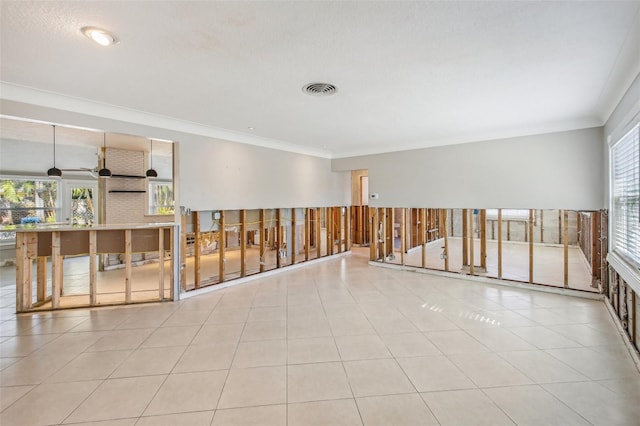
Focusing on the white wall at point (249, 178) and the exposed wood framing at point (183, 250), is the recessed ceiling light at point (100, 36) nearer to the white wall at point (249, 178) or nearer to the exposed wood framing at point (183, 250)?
the white wall at point (249, 178)

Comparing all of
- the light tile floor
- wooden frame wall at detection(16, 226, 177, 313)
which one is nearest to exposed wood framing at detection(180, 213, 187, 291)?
wooden frame wall at detection(16, 226, 177, 313)

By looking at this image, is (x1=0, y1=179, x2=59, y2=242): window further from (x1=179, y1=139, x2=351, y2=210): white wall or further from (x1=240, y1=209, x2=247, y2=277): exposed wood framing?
(x1=240, y1=209, x2=247, y2=277): exposed wood framing

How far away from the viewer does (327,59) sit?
256 centimetres

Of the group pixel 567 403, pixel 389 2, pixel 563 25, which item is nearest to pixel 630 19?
pixel 563 25

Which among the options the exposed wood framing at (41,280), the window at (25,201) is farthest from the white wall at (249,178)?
the window at (25,201)

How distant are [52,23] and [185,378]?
9.37ft

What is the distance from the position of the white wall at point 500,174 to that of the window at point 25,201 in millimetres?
8452

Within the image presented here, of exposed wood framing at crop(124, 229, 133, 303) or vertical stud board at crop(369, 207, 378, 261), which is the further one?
vertical stud board at crop(369, 207, 378, 261)

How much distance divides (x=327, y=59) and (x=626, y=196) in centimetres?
363

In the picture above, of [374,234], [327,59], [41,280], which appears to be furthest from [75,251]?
[374,234]

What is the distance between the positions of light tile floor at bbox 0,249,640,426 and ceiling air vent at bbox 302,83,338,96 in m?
2.74

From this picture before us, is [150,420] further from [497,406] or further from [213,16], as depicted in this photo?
[213,16]

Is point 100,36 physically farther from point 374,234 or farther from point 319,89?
point 374,234

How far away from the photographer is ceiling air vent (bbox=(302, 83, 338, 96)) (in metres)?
3.14
